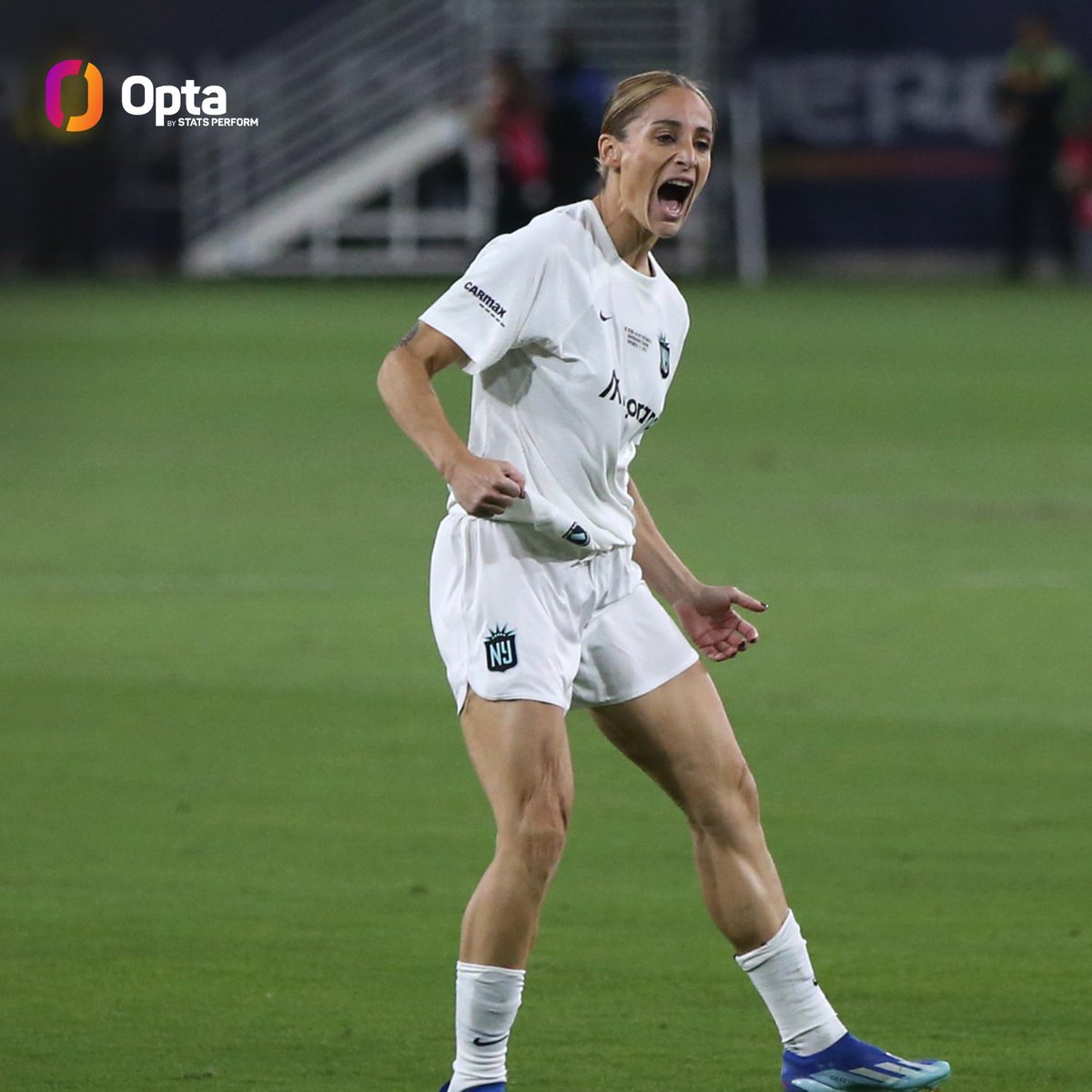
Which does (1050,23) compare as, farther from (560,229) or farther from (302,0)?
(560,229)

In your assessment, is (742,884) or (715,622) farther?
(715,622)

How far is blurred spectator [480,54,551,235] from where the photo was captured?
104 ft

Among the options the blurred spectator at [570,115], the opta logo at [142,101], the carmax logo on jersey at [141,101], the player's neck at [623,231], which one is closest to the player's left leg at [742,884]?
the player's neck at [623,231]

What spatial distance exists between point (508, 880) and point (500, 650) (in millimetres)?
467

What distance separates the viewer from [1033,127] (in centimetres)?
3241

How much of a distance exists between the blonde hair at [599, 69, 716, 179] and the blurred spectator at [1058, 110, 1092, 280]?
28.4m

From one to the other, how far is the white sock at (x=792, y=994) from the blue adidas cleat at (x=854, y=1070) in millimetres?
24

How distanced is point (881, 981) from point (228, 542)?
8477 mm

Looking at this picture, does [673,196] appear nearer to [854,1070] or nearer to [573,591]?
[573,591]

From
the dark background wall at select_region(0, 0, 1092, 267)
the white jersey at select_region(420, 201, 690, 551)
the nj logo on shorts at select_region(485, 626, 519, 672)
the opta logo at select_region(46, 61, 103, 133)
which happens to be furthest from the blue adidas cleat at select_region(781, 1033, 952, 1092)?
the dark background wall at select_region(0, 0, 1092, 267)

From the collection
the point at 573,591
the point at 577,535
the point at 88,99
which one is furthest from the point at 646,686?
the point at 88,99

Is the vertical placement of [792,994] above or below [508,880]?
below

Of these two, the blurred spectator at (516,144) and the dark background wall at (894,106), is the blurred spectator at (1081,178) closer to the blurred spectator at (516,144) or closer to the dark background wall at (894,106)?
the dark background wall at (894,106)

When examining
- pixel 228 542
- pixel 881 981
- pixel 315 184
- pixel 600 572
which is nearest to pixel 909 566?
pixel 228 542
